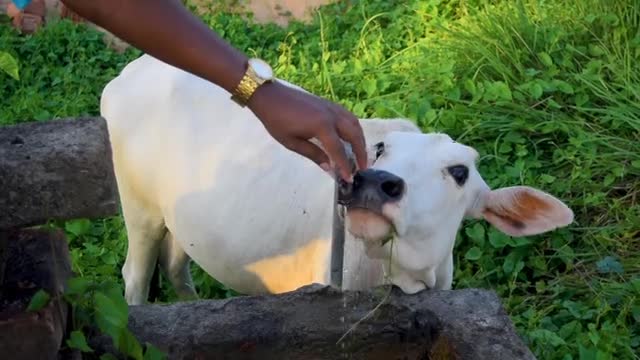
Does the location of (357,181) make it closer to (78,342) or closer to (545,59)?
(78,342)

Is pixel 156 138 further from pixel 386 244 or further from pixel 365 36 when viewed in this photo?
pixel 365 36

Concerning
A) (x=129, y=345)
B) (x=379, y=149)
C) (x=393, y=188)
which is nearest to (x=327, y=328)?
(x=393, y=188)

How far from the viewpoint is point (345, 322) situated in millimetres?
2566

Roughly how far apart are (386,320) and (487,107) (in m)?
2.80

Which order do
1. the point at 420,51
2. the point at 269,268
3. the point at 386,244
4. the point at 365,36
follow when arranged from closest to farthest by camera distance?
the point at 386,244
the point at 269,268
the point at 420,51
the point at 365,36

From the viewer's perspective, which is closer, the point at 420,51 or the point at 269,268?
the point at 269,268

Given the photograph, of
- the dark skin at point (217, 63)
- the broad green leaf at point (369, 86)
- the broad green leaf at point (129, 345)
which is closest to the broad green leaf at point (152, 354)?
the broad green leaf at point (129, 345)

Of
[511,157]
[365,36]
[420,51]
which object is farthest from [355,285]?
[365,36]

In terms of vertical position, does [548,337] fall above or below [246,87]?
below

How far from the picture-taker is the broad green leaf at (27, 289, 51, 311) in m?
2.00

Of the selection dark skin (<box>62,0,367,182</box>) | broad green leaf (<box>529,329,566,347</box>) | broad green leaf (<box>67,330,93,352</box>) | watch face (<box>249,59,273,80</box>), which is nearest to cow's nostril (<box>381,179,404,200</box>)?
dark skin (<box>62,0,367,182</box>)

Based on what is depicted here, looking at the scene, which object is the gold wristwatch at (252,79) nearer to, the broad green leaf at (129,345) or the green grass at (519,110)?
the broad green leaf at (129,345)

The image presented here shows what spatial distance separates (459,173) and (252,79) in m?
1.28

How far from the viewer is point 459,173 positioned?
3143 mm
